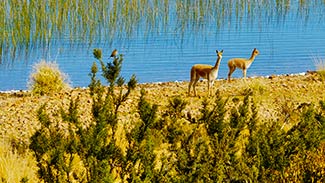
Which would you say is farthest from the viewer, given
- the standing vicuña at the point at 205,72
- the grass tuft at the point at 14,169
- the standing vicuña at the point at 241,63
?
the standing vicuña at the point at 241,63

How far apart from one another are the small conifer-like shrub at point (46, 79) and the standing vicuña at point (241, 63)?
2.39m

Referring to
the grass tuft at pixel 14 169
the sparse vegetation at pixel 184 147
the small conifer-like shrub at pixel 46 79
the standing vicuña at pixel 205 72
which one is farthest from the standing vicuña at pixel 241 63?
the sparse vegetation at pixel 184 147

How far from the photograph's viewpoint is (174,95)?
933cm

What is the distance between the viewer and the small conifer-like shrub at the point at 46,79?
10242 mm

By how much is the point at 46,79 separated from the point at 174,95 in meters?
1.99

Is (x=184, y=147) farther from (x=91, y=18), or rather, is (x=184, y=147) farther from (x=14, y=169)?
(x=91, y=18)

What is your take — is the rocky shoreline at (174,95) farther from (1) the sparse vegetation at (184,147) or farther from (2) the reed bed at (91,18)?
(1) the sparse vegetation at (184,147)

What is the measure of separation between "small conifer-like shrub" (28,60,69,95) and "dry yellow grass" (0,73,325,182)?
0.18 metres

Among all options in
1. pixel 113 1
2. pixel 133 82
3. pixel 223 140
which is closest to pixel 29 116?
pixel 113 1

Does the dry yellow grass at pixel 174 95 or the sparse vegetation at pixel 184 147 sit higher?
the sparse vegetation at pixel 184 147

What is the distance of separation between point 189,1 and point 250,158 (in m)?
6.11

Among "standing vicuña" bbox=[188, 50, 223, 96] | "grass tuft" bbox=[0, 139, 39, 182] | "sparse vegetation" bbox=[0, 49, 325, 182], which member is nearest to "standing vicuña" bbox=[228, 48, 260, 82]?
"standing vicuña" bbox=[188, 50, 223, 96]

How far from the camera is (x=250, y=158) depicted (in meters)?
3.47

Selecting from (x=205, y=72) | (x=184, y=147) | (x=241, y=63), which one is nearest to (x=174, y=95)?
(x=205, y=72)
